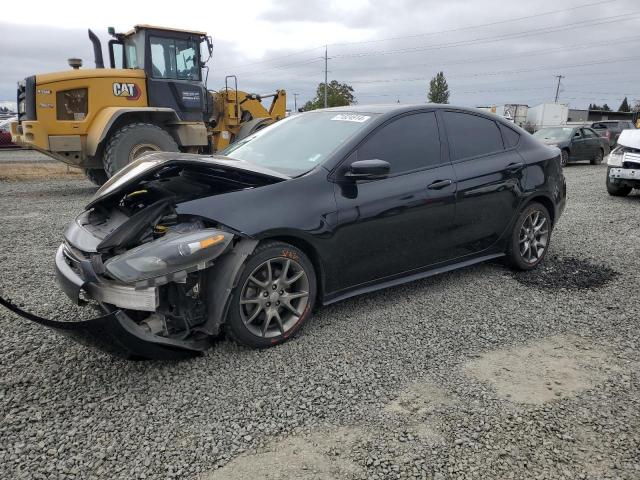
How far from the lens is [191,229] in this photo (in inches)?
116

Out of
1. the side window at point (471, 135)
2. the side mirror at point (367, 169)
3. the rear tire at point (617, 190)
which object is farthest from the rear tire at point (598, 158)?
the side mirror at point (367, 169)

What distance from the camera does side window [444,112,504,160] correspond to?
4.27 meters

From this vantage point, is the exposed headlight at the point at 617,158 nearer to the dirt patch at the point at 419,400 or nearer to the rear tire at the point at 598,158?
the dirt patch at the point at 419,400

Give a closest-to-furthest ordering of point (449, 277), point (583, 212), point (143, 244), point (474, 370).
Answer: point (143, 244) < point (474, 370) < point (449, 277) < point (583, 212)

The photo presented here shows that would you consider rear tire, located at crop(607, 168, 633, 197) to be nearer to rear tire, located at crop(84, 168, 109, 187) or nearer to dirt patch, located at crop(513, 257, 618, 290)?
dirt patch, located at crop(513, 257, 618, 290)

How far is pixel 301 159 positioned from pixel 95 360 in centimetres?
200

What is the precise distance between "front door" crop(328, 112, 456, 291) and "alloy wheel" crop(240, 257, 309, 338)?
0.29m

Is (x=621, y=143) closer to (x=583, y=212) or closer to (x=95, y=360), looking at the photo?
(x=583, y=212)

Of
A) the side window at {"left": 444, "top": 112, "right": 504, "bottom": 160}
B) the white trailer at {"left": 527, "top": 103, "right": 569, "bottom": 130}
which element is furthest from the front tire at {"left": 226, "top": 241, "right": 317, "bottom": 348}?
the white trailer at {"left": 527, "top": 103, "right": 569, "bottom": 130}

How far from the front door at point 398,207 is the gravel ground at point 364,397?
43 cm

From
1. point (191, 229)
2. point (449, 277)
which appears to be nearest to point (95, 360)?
point (191, 229)

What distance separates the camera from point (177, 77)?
33.4 feet

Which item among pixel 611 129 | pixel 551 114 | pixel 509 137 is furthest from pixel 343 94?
pixel 509 137

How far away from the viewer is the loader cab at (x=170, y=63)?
9781mm
